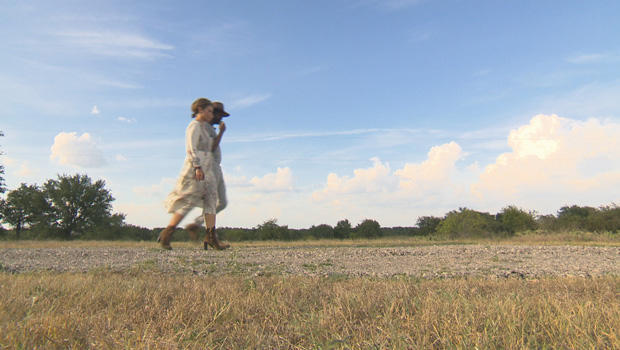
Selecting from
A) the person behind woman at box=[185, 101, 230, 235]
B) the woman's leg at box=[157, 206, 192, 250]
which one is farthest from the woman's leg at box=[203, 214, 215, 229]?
the woman's leg at box=[157, 206, 192, 250]

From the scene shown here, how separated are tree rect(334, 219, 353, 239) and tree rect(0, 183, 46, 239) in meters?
26.4

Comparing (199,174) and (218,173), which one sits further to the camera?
(218,173)

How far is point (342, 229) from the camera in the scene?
86.0ft

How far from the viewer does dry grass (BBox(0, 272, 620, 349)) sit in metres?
1.61

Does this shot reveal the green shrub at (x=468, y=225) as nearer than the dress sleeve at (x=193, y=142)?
No

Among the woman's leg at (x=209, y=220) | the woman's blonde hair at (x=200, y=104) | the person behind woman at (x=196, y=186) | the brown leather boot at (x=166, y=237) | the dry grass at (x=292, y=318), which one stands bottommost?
the dry grass at (x=292, y=318)

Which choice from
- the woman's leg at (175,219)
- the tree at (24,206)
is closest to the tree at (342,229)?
the woman's leg at (175,219)

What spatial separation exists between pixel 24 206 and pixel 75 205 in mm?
4710

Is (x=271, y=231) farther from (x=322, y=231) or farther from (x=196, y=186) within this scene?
(x=196, y=186)

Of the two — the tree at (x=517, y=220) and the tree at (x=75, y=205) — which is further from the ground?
the tree at (x=75, y=205)

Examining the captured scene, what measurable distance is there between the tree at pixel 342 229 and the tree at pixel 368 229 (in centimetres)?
59

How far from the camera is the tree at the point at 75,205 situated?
33.4 metres

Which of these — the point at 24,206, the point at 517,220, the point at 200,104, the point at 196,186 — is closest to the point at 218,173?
the point at 196,186

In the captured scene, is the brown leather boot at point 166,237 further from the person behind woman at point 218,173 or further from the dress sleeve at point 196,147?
the dress sleeve at point 196,147
